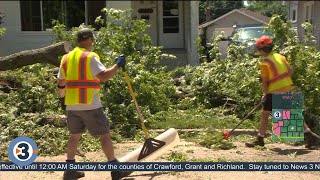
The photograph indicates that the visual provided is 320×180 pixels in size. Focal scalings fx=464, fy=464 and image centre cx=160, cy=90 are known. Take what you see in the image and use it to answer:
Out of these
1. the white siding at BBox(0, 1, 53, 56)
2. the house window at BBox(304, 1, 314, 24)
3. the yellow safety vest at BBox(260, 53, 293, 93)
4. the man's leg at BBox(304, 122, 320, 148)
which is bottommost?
the man's leg at BBox(304, 122, 320, 148)

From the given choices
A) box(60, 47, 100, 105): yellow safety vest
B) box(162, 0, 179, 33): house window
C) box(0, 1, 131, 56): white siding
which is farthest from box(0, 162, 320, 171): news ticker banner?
box(162, 0, 179, 33): house window

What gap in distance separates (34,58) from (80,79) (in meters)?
4.24

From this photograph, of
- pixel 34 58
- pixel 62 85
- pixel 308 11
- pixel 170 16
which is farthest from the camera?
pixel 308 11

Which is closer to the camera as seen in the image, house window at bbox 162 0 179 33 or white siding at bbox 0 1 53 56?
white siding at bbox 0 1 53 56

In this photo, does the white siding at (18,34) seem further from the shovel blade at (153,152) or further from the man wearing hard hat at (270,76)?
the shovel blade at (153,152)

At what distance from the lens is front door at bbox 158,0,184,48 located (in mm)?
18703

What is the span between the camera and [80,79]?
510 centimetres

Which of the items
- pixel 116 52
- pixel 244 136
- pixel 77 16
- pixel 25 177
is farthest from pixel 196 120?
pixel 77 16

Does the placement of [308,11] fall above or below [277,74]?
above

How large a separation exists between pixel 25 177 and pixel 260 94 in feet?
15.6

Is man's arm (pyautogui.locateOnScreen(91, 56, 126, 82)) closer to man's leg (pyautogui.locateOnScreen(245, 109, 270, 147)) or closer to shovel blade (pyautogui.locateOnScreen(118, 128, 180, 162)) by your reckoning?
shovel blade (pyautogui.locateOnScreen(118, 128, 180, 162))
